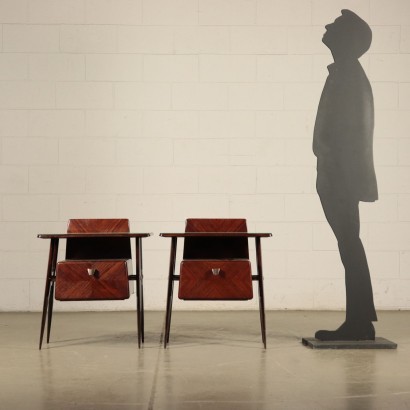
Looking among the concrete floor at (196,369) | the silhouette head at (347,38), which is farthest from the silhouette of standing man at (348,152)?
the concrete floor at (196,369)

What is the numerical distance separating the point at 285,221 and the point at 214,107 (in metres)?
1.04

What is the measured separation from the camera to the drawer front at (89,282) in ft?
12.6

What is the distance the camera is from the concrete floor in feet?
8.78

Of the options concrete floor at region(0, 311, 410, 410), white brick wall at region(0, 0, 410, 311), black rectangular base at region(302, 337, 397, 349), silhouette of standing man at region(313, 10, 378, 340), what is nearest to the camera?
concrete floor at region(0, 311, 410, 410)

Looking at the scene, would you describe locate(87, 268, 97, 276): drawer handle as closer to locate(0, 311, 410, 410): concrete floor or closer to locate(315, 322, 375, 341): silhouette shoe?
locate(0, 311, 410, 410): concrete floor

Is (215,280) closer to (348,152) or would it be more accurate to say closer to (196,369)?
(196,369)

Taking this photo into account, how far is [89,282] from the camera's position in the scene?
3857 millimetres

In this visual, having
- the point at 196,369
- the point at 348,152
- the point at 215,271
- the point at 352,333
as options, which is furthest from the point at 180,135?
the point at 196,369

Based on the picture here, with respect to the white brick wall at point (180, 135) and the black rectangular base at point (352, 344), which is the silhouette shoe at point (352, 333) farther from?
the white brick wall at point (180, 135)

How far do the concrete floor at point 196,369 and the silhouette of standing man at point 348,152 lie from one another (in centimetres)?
49

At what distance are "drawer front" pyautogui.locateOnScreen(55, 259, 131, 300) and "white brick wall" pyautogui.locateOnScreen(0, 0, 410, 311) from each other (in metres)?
1.79

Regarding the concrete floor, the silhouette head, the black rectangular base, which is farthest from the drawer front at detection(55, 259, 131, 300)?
the silhouette head

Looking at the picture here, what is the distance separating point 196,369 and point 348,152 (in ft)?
4.90

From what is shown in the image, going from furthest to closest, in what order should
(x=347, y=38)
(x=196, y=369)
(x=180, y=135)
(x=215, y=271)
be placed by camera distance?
(x=180, y=135), (x=347, y=38), (x=215, y=271), (x=196, y=369)
